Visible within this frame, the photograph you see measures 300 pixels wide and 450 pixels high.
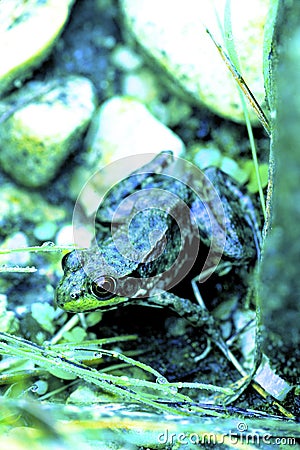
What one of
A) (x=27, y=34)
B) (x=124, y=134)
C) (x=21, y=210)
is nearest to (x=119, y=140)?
(x=124, y=134)

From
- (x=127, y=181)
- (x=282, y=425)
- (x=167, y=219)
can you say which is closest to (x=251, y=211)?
(x=167, y=219)

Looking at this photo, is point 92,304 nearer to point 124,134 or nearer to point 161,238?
point 161,238

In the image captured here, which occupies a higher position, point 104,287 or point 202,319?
point 104,287

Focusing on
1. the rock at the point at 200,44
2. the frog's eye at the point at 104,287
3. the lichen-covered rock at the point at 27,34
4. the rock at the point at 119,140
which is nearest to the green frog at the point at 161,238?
the frog's eye at the point at 104,287

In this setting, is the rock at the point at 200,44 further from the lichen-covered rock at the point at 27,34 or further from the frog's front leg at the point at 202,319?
the frog's front leg at the point at 202,319

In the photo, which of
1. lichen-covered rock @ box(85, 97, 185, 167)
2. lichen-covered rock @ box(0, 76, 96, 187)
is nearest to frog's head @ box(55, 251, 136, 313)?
lichen-covered rock @ box(0, 76, 96, 187)
